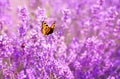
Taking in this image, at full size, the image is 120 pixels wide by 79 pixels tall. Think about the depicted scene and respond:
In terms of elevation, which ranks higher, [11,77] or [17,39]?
[17,39]

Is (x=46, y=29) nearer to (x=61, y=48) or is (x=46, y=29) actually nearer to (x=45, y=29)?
(x=45, y=29)

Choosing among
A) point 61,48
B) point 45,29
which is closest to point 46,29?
point 45,29

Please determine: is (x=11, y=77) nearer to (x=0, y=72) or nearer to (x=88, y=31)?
(x=0, y=72)

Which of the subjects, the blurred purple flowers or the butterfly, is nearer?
the blurred purple flowers

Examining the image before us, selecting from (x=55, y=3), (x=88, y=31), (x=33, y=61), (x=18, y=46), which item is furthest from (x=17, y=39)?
(x=55, y=3)

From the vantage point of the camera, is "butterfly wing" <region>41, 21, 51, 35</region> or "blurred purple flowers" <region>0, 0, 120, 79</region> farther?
"butterfly wing" <region>41, 21, 51, 35</region>

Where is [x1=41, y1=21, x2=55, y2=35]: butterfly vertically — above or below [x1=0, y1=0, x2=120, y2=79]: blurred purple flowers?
above

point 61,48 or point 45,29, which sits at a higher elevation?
point 45,29

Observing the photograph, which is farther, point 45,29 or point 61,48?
point 61,48
